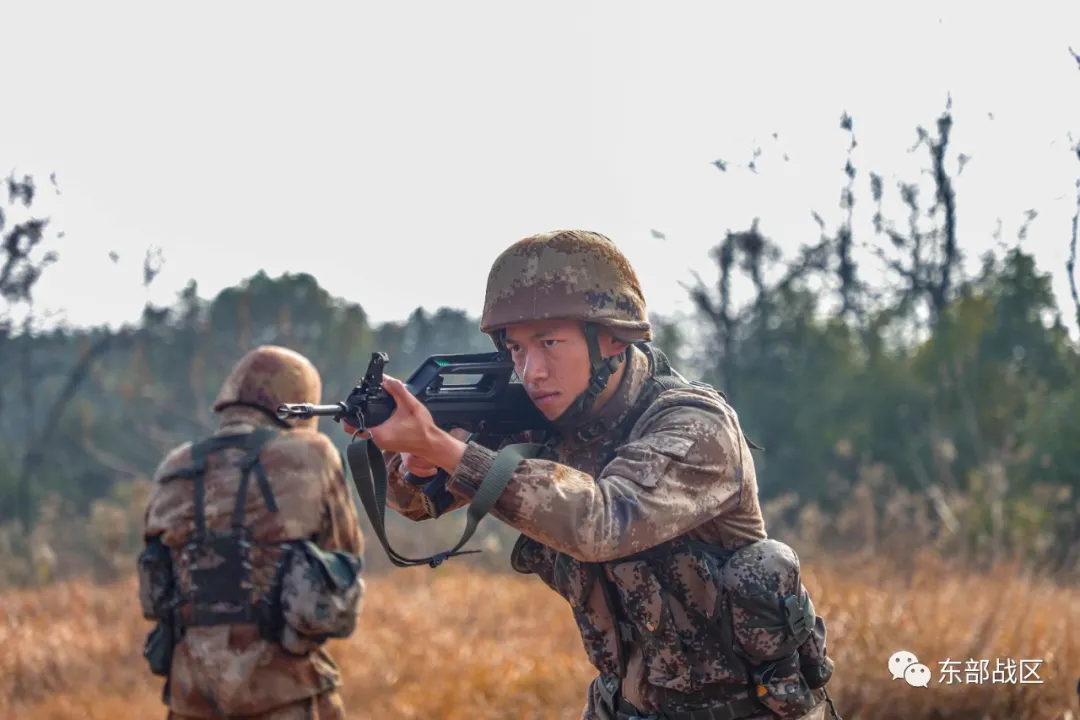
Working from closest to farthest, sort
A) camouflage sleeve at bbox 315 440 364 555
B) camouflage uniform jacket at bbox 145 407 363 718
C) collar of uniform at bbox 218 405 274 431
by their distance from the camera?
1. camouflage uniform jacket at bbox 145 407 363 718
2. camouflage sleeve at bbox 315 440 364 555
3. collar of uniform at bbox 218 405 274 431

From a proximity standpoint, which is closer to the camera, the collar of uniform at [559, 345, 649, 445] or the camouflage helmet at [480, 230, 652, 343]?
the camouflage helmet at [480, 230, 652, 343]

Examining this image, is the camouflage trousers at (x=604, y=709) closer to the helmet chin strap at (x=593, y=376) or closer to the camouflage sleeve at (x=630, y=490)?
the camouflage sleeve at (x=630, y=490)

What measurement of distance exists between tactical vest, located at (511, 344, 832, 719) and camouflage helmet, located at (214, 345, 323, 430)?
252cm

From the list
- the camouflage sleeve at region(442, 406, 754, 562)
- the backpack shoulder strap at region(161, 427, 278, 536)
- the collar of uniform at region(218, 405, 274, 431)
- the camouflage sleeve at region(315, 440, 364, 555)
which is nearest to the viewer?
the camouflage sleeve at region(442, 406, 754, 562)

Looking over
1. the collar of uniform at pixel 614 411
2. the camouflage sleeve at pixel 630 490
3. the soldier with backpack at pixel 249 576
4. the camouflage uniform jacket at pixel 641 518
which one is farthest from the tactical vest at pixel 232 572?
the camouflage sleeve at pixel 630 490

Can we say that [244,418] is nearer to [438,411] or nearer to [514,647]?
[438,411]

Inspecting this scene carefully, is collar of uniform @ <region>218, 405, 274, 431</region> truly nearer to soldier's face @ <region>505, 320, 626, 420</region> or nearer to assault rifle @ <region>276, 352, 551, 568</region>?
assault rifle @ <region>276, 352, 551, 568</region>

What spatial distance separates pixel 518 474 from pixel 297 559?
2.62 metres

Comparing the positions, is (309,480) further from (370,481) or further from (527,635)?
(527,635)

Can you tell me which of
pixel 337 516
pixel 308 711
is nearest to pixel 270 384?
pixel 337 516

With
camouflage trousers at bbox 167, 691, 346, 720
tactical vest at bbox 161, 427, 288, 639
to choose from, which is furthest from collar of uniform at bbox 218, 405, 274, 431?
camouflage trousers at bbox 167, 691, 346, 720

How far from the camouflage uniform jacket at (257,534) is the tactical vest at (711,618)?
2216 millimetres

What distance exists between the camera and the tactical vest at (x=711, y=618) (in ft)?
9.62

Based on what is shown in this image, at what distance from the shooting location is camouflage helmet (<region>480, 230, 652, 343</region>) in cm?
299
